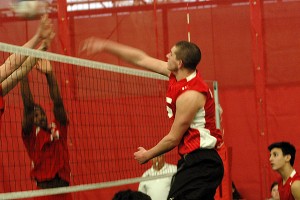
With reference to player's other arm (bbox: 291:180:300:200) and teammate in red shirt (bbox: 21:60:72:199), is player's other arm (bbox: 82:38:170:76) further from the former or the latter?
player's other arm (bbox: 291:180:300:200)

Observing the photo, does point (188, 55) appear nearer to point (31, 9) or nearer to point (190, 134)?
point (190, 134)

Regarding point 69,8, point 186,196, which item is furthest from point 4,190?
point 186,196

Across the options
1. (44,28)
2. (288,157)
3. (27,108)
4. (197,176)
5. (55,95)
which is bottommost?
(288,157)

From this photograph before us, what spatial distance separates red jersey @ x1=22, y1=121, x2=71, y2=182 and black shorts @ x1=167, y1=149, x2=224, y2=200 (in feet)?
6.32

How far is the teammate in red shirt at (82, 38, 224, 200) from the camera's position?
5.84 meters

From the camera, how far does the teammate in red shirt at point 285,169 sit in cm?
832

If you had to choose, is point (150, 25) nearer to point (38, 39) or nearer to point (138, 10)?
point (138, 10)

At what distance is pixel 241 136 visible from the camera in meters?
10.1

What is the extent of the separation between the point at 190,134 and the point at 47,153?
2.24m

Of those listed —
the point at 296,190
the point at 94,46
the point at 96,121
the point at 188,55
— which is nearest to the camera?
the point at 188,55

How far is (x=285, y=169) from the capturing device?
8.58 meters

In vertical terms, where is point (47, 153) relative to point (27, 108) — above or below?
below

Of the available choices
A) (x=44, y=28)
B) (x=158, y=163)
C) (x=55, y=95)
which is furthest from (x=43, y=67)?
(x=44, y=28)

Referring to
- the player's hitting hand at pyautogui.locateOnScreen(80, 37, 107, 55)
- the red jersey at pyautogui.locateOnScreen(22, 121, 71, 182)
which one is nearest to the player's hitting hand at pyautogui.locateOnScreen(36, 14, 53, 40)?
the player's hitting hand at pyautogui.locateOnScreen(80, 37, 107, 55)
